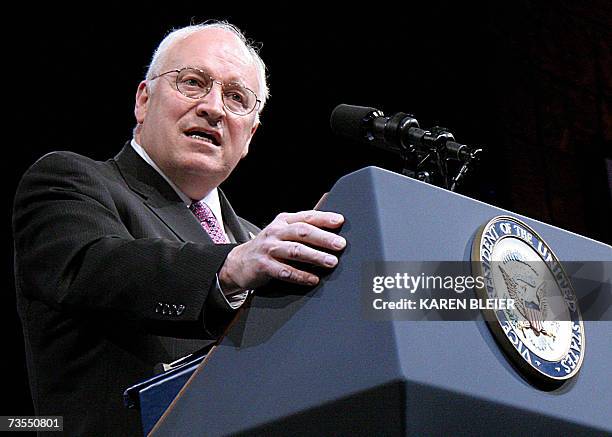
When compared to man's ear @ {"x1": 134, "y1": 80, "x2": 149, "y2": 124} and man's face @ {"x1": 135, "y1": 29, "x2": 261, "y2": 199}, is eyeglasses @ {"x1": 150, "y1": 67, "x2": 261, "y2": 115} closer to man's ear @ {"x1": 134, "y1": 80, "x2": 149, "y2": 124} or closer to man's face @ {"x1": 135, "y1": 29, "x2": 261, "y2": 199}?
man's face @ {"x1": 135, "y1": 29, "x2": 261, "y2": 199}

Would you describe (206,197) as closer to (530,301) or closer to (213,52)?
(213,52)

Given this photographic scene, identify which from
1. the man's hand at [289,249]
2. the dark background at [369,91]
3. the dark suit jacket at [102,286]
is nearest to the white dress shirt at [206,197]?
the dark suit jacket at [102,286]

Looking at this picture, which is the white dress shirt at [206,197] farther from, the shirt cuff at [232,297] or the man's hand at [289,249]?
the man's hand at [289,249]

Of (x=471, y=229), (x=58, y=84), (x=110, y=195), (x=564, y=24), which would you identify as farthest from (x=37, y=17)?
(x=471, y=229)

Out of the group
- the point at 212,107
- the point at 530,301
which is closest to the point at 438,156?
the point at 530,301

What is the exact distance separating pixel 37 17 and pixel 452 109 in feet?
5.37

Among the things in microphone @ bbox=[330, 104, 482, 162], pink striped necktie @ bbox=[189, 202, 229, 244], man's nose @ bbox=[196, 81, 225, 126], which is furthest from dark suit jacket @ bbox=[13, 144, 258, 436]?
microphone @ bbox=[330, 104, 482, 162]

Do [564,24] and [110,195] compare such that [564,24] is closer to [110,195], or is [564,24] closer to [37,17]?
[37,17]

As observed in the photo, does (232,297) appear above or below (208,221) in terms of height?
below

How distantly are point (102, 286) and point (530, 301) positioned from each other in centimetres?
55

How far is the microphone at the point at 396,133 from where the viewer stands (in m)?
1.19

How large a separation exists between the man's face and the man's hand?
83 cm

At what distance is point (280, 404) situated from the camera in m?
0.82

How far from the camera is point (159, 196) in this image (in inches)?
63.8
